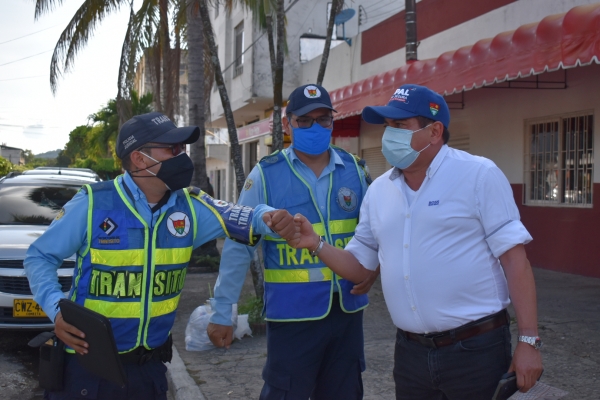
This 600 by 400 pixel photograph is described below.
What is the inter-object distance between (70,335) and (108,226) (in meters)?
0.46

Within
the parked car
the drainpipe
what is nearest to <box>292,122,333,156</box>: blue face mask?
the parked car

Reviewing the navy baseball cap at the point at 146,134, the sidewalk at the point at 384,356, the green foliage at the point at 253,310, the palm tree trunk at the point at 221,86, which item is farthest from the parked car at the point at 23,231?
the navy baseball cap at the point at 146,134

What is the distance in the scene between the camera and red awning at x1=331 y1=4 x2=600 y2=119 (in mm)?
7074

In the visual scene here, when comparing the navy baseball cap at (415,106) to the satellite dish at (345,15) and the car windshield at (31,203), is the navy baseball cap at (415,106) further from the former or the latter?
the satellite dish at (345,15)

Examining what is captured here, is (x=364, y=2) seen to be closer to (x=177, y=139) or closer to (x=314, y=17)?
(x=314, y=17)

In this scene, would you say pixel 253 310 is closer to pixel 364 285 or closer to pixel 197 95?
pixel 364 285

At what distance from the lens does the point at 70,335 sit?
100.0 inches

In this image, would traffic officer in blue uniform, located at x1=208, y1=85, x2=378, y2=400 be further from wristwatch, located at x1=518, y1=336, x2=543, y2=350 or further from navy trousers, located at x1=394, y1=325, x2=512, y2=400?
wristwatch, located at x1=518, y1=336, x2=543, y2=350

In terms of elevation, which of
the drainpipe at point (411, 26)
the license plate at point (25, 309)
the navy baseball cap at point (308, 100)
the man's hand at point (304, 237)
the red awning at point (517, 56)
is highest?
the drainpipe at point (411, 26)

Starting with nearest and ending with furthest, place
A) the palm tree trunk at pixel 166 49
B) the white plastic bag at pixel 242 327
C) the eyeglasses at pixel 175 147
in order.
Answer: the eyeglasses at pixel 175 147 → the white plastic bag at pixel 242 327 → the palm tree trunk at pixel 166 49

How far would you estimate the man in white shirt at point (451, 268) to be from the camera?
2619mm

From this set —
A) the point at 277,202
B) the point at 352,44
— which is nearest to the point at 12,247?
the point at 277,202

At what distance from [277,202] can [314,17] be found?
18309mm

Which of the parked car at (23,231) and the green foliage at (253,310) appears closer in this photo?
the parked car at (23,231)
